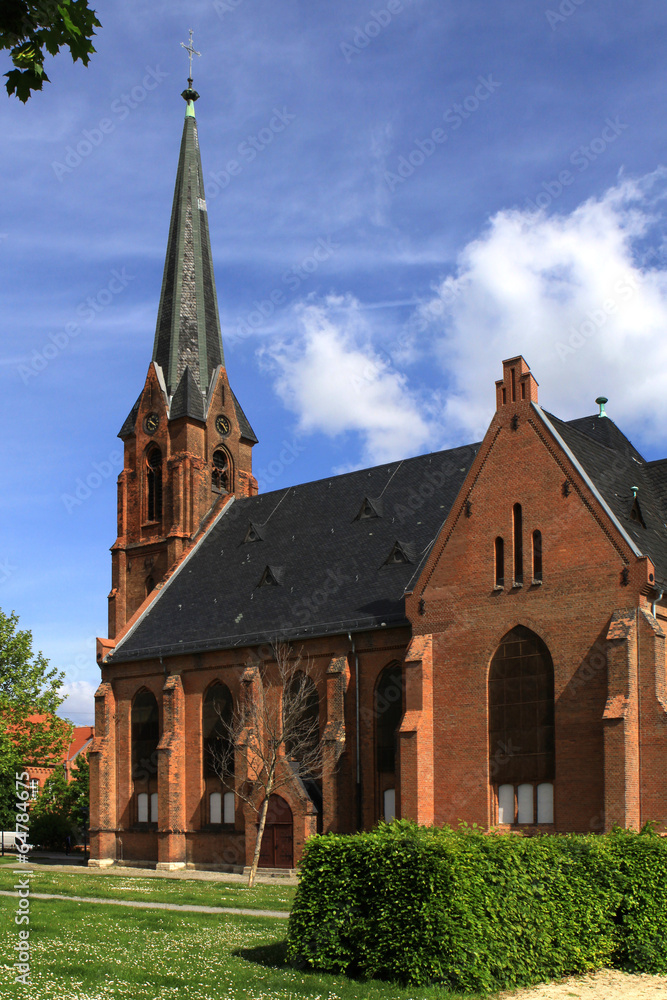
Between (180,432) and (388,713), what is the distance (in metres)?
20.6

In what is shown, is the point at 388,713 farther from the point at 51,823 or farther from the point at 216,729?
the point at 51,823

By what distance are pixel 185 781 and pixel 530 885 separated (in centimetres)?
2826

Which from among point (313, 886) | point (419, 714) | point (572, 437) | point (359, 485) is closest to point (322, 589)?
point (359, 485)

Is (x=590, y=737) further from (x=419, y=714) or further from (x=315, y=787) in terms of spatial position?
(x=315, y=787)

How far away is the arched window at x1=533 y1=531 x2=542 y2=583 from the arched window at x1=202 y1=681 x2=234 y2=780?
604 inches

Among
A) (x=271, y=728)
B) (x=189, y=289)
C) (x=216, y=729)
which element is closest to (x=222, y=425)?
(x=189, y=289)

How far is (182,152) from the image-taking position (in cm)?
5644

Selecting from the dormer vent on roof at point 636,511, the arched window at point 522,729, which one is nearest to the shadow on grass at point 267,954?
the arched window at point 522,729

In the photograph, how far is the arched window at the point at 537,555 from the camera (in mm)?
30219

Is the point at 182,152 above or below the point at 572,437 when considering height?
above

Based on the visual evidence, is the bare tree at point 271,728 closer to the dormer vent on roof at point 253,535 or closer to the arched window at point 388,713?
the arched window at point 388,713

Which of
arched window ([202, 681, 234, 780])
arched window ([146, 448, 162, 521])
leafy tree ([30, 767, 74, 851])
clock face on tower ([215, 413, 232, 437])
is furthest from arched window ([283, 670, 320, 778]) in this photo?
leafy tree ([30, 767, 74, 851])

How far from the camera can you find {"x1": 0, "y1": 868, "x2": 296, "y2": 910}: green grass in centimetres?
2412

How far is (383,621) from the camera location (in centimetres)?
3572
